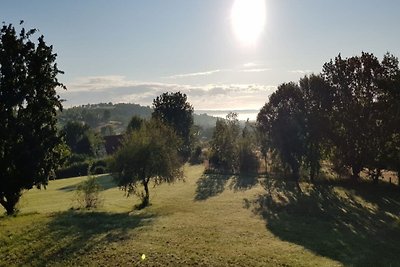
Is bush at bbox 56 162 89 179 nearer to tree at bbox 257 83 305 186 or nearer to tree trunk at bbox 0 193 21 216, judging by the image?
tree at bbox 257 83 305 186

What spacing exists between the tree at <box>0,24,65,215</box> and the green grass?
14.9ft

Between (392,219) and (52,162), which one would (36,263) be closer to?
(52,162)

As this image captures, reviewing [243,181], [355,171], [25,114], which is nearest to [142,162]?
[25,114]

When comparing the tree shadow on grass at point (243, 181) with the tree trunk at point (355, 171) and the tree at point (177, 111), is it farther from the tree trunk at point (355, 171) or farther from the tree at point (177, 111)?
the tree at point (177, 111)

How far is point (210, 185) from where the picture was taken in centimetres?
7181

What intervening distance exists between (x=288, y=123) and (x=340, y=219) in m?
32.4

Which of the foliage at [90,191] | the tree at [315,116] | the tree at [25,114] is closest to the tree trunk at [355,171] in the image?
the tree at [315,116]

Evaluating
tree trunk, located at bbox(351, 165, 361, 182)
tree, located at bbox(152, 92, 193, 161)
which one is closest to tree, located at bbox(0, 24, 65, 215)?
tree trunk, located at bbox(351, 165, 361, 182)

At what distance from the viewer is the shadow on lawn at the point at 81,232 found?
30.4 meters

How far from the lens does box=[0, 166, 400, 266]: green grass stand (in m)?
29.6

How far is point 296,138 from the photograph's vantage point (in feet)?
244

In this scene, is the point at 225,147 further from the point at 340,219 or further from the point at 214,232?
the point at 214,232

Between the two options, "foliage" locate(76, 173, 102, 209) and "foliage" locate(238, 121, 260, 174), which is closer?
"foliage" locate(76, 173, 102, 209)

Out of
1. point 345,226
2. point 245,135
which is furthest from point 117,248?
point 245,135
